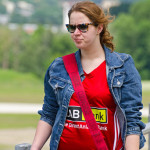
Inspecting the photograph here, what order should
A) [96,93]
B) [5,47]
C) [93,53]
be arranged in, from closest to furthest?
[96,93] < [93,53] < [5,47]

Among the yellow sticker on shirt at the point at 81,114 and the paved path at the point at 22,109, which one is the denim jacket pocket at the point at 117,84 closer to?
the yellow sticker on shirt at the point at 81,114

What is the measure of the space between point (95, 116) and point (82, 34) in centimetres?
37

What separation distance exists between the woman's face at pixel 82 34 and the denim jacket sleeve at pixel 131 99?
199 millimetres

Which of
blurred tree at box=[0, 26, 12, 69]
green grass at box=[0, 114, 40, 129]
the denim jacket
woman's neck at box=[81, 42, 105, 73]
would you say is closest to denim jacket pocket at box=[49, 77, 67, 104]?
the denim jacket

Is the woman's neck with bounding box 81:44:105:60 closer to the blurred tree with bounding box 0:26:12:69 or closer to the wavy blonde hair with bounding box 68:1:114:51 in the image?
the wavy blonde hair with bounding box 68:1:114:51

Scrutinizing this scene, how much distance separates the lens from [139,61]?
55.6m

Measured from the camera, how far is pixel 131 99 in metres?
1.77

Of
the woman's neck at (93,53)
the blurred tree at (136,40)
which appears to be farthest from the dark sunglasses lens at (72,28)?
the blurred tree at (136,40)

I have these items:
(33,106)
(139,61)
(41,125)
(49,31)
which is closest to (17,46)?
(49,31)

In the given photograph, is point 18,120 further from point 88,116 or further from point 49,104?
point 88,116

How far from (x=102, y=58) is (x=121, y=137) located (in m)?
0.37

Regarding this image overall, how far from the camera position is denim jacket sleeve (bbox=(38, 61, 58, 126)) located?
6.26 ft

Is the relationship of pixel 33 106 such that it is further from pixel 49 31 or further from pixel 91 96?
pixel 49 31

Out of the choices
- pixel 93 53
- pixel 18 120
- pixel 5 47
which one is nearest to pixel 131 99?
pixel 93 53
